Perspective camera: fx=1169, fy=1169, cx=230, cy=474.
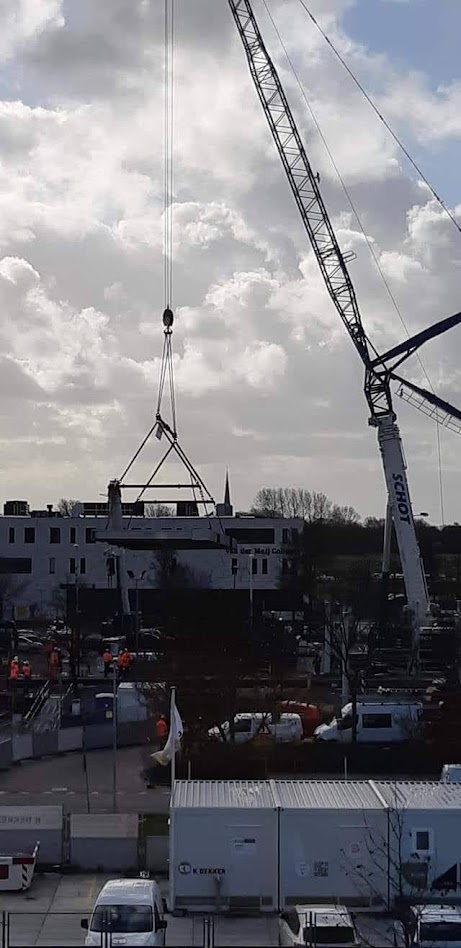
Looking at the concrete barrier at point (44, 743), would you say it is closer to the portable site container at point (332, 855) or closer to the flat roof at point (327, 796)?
the flat roof at point (327, 796)

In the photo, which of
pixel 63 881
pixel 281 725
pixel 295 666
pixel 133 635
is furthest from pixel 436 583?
pixel 63 881

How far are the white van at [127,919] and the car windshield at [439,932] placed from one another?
3.58 metres

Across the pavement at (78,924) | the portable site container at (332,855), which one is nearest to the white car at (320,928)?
the pavement at (78,924)

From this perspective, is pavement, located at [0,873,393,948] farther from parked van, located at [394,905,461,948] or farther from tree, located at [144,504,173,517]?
tree, located at [144,504,173,517]

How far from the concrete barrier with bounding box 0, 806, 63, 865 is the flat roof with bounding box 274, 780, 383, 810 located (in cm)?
406

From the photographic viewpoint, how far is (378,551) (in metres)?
137

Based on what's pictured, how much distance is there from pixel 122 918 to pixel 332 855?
403 centimetres

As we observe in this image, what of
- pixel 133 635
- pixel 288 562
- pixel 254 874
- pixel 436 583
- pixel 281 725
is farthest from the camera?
pixel 436 583

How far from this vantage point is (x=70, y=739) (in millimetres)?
34531

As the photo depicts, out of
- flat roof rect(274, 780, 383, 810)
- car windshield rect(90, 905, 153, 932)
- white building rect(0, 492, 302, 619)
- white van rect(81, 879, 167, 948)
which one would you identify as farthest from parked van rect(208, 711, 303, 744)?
white building rect(0, 492, 302, 619)

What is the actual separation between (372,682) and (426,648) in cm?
513

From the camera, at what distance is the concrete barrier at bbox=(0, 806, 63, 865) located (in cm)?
2088

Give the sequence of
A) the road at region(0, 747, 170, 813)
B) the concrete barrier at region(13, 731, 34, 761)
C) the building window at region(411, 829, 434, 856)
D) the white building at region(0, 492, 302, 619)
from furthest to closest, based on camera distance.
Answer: the white building at region(0, 492, 302, 619) → the concrete barrier at region(13, 731, 34, 761) → the road at region(0, 747, 170, 813) → the building window at region(411, 829, 434, 856)

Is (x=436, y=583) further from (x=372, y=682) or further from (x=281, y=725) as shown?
(x=281, y=725)
